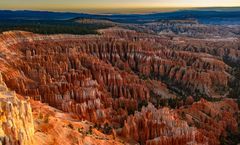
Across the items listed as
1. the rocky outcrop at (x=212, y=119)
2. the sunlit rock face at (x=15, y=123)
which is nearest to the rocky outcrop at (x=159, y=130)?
the rocky outcrop at (x=212, y=119)

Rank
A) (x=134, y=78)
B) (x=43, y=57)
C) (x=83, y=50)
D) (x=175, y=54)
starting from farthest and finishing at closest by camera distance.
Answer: (x=175, y=54)
(x=83, y=50)
(x=134, y=78)
(x=43, y=57)

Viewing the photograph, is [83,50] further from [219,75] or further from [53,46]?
[219,75]

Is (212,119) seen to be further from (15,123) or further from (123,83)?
(15,123)

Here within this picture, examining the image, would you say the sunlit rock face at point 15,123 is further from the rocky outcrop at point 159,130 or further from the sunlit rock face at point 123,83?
the rocky outcrop at point 159,130

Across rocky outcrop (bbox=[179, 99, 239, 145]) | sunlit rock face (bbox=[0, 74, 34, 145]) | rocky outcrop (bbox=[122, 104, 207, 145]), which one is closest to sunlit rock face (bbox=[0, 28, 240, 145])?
rocky outcrop (bbox=[122, 104, 207, 145])

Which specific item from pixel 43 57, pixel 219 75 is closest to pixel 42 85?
pixel 43 57

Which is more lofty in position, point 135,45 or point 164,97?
point 135,45

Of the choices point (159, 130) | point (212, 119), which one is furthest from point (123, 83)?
point (159, 130)
